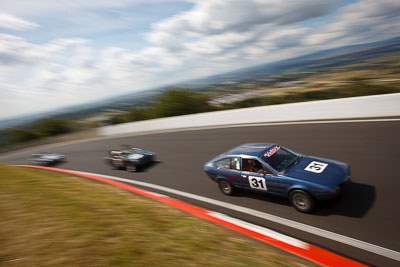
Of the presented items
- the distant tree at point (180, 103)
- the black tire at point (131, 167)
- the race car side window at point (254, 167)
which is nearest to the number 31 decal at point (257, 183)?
the race car side window at point (254, 167)

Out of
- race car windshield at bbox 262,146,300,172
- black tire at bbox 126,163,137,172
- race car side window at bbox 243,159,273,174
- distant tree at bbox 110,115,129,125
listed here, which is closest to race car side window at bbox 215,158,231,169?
race car side window at bbox 243,159,273,174

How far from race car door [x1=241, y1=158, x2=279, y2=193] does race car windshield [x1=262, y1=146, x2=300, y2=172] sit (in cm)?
23

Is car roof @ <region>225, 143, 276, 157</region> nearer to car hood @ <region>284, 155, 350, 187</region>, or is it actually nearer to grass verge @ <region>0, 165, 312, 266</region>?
car hood @ <region>284, 155, 350, 187</region>

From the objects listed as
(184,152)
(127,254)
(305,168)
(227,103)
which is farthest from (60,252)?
(227,103)

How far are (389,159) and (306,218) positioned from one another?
3.79m

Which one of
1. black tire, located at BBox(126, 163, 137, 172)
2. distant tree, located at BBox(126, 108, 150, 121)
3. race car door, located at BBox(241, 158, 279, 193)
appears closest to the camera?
race car door, located at BBox(241, 158, 279, 193)

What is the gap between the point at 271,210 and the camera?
220 inches

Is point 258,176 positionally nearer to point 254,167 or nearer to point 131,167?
point 254,167

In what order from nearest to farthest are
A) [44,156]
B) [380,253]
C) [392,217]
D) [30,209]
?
1. [380,253]
2. [392,217]
3. [30,209]
4. [44,156]

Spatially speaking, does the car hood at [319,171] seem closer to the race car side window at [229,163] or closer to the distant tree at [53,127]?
→ the race car side window at [229,163]

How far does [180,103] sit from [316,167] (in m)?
23.6

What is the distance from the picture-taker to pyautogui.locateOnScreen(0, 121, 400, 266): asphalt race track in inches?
175

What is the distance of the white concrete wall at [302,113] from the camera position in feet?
34.3

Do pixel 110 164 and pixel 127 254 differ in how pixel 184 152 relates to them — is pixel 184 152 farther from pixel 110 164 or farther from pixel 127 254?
pixel 127 254
